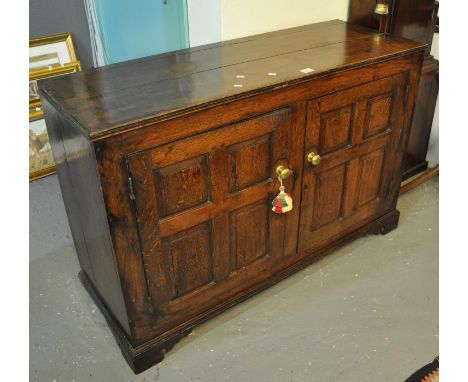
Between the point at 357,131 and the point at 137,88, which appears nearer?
the point at 137,88

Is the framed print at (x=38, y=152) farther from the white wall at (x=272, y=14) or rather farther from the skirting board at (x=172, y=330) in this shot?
the white wall at (x=272, y=14)

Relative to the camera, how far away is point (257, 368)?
164 centimetres

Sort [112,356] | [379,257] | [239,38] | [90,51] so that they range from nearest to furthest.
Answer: [112,356]
[239,38]
[379,257]
[90,51]

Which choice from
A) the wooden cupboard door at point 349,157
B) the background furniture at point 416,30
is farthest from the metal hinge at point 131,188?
→ the background furniture at point 416,30

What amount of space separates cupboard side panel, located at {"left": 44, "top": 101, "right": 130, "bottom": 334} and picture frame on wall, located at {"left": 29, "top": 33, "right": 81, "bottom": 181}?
1.23 metres

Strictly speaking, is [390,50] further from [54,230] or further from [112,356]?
[54,230]

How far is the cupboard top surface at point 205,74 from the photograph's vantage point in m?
1.29

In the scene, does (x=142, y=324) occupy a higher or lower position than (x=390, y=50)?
lower

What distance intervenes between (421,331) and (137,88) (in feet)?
4.55

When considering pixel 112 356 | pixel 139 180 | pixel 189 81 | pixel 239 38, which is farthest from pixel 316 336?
pixel 239 38

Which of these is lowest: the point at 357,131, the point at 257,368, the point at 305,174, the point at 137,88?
the point at 257,368

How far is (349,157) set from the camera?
Answer: 1.84m

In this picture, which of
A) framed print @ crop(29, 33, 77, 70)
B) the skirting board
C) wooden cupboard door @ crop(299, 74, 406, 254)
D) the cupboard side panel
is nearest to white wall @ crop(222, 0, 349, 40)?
wooden cupboard door @ crop(299, 74, 406, 254)

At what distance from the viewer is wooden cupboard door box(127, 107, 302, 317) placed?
1362 millimetres
